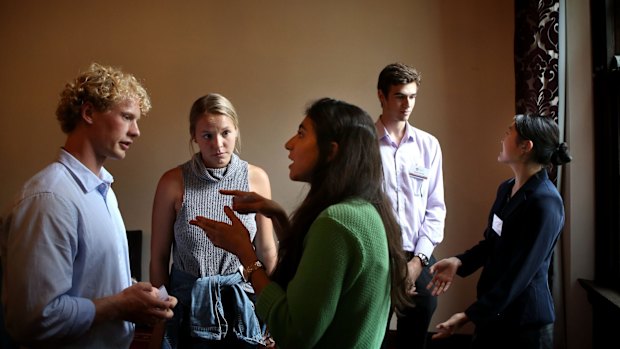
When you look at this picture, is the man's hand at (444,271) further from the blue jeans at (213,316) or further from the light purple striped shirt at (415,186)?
the blue jeans at (213,316)

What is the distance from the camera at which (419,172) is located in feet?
8.45

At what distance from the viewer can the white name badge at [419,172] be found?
2574mm

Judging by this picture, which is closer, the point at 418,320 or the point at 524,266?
the point at 524,266

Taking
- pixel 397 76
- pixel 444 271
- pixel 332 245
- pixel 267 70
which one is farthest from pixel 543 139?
pixel 267 70

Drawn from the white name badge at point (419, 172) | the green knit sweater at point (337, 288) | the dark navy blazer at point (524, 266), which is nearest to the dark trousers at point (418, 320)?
the white name badge at point (419, 172)

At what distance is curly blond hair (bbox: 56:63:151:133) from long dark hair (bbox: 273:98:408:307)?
0.57 metres

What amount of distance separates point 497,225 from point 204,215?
3.64 feet

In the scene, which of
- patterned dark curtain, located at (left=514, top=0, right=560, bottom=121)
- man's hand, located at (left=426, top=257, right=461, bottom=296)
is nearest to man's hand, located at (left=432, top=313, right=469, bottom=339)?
man's hand, located at (left=426, top=257, right=461, bottom=296)

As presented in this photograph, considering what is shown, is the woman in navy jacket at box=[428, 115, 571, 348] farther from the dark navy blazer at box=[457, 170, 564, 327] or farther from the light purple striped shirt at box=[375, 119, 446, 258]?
the light purple striped shirt at box=[375, 119, 446, 258]

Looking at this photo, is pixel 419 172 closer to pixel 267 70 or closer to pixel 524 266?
pixel 524 266

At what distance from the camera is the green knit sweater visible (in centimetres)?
113

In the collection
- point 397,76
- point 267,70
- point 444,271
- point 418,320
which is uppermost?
point 267,70

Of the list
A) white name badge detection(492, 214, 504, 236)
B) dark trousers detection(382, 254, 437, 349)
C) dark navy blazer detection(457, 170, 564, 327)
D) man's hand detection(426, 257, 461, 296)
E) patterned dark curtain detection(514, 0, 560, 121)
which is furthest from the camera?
patterned dark curtain detection(514, 0, 560, 121)

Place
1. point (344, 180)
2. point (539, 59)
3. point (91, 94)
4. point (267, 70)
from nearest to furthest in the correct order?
point (344, 180)
point (91, 94)
point (539, 59)
point (267, 70)
